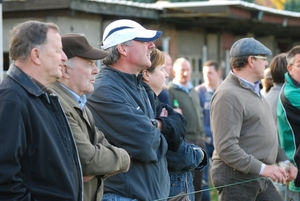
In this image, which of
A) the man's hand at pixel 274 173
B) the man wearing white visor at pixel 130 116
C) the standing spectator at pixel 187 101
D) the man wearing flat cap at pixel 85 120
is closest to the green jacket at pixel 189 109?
the standing spectator at pixel 187 101

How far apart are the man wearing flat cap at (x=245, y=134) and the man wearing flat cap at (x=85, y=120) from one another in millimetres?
1752

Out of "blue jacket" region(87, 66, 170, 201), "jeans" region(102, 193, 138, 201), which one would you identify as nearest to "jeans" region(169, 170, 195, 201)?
"blue jacket" region(87, 66, 170, 201)

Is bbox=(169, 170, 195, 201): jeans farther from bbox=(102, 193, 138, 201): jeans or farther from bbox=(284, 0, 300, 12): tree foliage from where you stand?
bbox=(284, 0, 300, 12): tree foliage

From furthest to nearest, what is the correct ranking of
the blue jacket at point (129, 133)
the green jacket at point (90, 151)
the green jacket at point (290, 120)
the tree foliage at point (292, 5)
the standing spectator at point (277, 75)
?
the tree foliage at point (292, 5) < the standing spectator at point (277, 75) < the green jacket at point (290, 120) < the blue jacket at point (129, 133) < the green jacket at point (90, 151)

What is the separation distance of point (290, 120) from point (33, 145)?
3.50 metres

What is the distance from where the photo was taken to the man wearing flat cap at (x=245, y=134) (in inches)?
212

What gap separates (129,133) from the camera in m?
4.14

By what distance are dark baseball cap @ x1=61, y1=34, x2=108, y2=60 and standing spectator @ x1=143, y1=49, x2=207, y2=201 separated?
92 cm

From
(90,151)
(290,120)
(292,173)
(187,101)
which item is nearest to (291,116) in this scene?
(290,120)

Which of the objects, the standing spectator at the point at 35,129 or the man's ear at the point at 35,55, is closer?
the standing spectator at the point at 35,129

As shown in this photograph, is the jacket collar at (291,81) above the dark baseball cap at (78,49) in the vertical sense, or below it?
below

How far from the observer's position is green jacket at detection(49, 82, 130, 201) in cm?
359

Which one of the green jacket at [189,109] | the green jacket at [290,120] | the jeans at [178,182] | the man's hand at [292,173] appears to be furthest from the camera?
the green jacket at [189,109]

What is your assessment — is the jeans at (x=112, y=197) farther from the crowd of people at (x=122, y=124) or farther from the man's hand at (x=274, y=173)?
the man's hand at (x=274, y=173)
